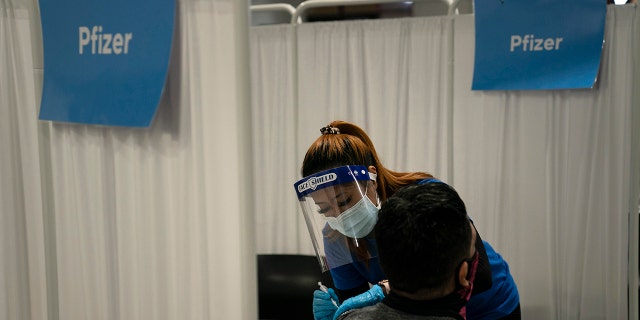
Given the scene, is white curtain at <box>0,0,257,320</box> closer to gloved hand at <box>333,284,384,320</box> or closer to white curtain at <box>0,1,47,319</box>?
Result: white curtain at <box>0,1,47,319</box>

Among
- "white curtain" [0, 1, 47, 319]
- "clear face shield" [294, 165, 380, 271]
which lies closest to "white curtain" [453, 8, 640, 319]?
"clear face shield" [294, 165, 380, 271]

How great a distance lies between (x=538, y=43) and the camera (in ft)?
7.50

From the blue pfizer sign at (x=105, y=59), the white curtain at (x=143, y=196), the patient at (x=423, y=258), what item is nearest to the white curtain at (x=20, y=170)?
the white curtain at (x=143, y=196)

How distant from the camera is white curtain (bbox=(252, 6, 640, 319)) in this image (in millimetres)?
2354

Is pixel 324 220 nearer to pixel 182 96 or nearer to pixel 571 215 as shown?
pixel 182 96

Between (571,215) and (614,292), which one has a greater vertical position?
(571,215)

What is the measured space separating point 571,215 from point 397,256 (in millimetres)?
1595

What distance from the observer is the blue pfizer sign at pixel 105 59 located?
4.06ft

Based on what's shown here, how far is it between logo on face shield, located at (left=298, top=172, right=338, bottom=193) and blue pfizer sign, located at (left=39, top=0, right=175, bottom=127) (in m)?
0.48

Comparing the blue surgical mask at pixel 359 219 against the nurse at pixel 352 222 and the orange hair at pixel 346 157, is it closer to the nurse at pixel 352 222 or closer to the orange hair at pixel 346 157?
the nurse at pixel 352 222

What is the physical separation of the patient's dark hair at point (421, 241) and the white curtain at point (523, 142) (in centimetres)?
133

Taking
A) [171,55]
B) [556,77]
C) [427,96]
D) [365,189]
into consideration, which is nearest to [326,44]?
[427,96]

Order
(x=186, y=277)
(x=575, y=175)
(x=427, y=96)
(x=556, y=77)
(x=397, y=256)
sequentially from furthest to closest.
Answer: (x=427, y=96)
(x=575, y=175)
(x=556, y=77)
(x=186, y=277)
(x=397, y=256)

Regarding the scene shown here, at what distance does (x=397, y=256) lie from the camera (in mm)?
1172
